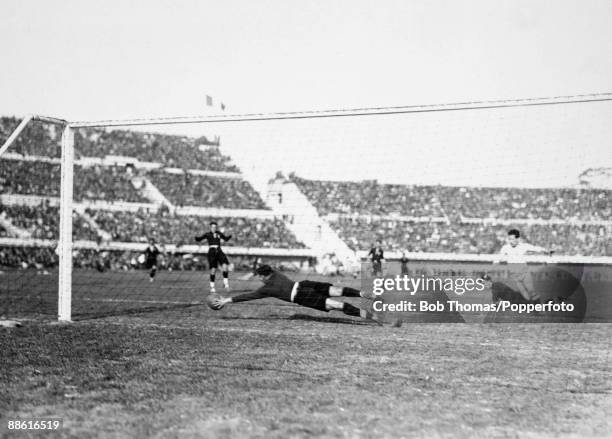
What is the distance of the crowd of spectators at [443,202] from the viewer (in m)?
24.9

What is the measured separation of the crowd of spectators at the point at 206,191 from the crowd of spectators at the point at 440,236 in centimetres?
743

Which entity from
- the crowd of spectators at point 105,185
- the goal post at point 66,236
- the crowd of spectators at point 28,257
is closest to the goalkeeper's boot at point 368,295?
the goal post at point 66,236

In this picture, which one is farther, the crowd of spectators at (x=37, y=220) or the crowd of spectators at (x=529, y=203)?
Result: the crowd of spectators at (x=37, y=220)

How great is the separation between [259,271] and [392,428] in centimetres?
650

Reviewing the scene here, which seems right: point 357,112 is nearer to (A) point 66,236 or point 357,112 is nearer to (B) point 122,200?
(A) point 66,236

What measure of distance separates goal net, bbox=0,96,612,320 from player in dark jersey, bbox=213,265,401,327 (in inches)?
29.5

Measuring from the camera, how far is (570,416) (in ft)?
17.1

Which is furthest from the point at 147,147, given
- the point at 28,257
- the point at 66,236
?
the point at 66,236

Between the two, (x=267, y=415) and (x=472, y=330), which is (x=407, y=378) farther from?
(x=472, y=330)

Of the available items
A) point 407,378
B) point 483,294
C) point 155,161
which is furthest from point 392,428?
point 155,161

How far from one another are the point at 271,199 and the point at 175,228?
1105 centimetres

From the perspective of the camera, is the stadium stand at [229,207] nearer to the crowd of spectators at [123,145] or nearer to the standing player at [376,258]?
the crowd of spectators at [123,145]

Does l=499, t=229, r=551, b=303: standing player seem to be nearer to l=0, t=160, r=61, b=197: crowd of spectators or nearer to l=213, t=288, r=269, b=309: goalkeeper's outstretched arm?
l=213, t=288, r=269, b=309: goalkeeper's outstretched arm

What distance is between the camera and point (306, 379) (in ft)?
21.3
